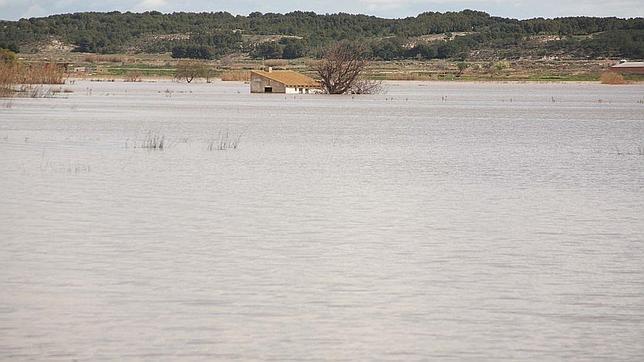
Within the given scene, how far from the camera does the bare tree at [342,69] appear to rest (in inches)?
3337

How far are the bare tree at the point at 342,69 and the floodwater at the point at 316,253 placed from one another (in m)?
51.1

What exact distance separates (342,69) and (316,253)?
7287 cm

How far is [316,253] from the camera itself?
1563cm

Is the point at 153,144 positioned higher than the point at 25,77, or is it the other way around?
the point at 153,144

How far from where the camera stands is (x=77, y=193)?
844 inches

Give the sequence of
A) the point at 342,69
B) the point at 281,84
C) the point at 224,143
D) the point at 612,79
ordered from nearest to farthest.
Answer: the point at 224,143 → the point at 342,69 → the point at 281,84 → the point at 612,79

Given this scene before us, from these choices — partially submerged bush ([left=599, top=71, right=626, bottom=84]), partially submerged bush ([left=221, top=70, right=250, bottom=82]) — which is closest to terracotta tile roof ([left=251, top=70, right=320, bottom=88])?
partially submerged bush ([left=221, top=70, right=250, bottom=82])

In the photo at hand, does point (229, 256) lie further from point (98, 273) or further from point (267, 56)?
point (267, 56)

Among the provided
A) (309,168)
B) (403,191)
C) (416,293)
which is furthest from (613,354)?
(309,168)

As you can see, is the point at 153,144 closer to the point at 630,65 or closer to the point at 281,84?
the point at 281,84

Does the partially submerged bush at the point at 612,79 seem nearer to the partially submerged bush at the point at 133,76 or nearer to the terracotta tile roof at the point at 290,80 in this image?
the terracotta tile roof at the point at 290,80

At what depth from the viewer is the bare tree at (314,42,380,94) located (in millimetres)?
84750

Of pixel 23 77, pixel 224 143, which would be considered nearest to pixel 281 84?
pixel 23 77

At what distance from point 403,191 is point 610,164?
8.87 meters
